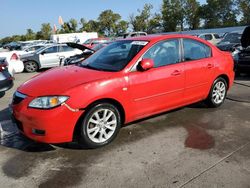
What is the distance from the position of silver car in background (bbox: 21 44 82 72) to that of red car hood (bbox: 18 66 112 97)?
9.37 m

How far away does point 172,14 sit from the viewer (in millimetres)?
65000

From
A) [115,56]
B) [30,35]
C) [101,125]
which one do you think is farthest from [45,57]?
[30,35]

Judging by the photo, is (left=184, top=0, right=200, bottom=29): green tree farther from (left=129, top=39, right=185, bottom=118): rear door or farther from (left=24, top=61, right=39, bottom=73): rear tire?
(left=129, top=39, right=185, bottom=118): rear door

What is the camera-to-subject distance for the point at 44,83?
13.8 feet

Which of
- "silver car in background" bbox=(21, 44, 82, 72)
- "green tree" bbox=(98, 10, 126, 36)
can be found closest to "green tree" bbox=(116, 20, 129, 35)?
"green tree" bbox=(98, 10, 126, 36)

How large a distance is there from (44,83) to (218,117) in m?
3.19

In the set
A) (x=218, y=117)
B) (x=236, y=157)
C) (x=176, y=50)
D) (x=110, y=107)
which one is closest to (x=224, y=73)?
(x=218, y=117)

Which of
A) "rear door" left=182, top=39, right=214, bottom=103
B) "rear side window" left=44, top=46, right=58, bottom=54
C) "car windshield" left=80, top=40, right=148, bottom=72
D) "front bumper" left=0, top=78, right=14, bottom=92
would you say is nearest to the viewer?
"car windshield" left=80, top=40, right=148, bottom=72

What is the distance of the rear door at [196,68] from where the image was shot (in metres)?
5.14

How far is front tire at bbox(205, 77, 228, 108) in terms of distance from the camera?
5.76 m

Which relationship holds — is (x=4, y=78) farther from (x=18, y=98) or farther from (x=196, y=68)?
(x=196, y=68)

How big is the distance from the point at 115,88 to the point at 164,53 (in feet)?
4.05

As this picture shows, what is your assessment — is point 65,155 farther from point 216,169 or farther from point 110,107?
point 216,169

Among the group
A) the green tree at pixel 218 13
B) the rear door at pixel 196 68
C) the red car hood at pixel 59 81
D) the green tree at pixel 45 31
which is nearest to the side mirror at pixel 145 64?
the red car hood at pixel 59 81
